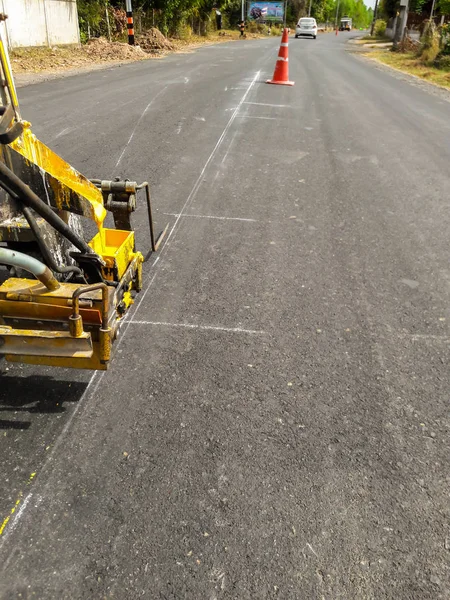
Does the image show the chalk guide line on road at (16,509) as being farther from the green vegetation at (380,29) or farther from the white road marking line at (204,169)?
the green vegetation at (380,29)

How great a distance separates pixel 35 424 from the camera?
2.74 m

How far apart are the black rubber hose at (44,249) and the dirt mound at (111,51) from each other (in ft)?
64.1

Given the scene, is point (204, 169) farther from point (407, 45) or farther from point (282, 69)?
point (407, 45)

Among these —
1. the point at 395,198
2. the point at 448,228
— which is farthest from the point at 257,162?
the point at 448,228

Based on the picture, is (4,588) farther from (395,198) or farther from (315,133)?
(315,133)

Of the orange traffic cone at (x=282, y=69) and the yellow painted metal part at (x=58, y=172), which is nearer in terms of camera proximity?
the yellow painted metal part at (x=58, y=172)

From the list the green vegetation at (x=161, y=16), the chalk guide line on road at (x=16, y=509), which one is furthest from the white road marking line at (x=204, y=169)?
the green vegetation at (x=161, y=16)

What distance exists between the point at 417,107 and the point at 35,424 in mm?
12699

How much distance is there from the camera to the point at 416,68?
22375mm

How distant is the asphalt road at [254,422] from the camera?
2119mm

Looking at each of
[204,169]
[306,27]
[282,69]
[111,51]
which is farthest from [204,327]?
[306,27]

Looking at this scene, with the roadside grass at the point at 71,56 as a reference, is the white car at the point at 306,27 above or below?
above

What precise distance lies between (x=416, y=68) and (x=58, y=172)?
23.8 meters

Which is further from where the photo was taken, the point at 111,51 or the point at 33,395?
the point at 111,51
